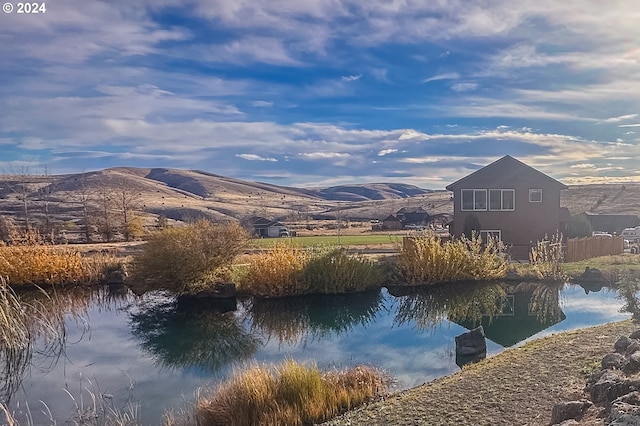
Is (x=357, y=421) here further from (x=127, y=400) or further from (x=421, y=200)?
(x=421, y=200)

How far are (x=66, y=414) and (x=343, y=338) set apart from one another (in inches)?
272

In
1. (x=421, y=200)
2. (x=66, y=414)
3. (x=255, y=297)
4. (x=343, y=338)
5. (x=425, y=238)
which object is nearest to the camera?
(x=66, y=414)

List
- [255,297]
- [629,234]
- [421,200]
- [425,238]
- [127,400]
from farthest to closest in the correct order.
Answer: [421,200]
[629,234]
[425,238]
[255,297]
[127,400]

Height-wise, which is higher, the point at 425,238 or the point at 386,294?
the point at 425,238

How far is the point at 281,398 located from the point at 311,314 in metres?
9.30

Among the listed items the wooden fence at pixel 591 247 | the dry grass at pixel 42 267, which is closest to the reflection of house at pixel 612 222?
the wooden fence at pixel 591 247

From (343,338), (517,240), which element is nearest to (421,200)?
(517,240)

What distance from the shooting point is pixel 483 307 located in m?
16.7

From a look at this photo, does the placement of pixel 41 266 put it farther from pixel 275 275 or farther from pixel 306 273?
pixel 306 273

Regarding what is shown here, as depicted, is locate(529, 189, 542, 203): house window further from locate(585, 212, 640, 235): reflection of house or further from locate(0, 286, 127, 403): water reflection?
locate(585, 212, 640, 235): reflection of house

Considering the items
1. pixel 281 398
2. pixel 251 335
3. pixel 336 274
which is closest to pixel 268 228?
pixel 336 274

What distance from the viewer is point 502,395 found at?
6922mm

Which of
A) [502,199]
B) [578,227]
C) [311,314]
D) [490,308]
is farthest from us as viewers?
[578,227]

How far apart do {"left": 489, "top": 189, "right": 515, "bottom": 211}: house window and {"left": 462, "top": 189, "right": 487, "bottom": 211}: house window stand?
350mm
